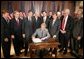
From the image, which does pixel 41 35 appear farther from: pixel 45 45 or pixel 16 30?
pixel 16 30

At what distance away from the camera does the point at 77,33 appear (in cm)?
454

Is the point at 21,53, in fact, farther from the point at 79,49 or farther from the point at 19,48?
the point at 79,49

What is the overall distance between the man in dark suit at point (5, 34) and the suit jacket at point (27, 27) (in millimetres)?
319

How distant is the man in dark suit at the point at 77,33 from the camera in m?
4.49

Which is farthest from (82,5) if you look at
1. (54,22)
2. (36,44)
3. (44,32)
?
(36,44)

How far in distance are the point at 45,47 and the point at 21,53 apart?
50cm

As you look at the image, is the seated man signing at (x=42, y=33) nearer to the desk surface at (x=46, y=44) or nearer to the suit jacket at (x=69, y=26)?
the desk surface at (x=46, y=44)

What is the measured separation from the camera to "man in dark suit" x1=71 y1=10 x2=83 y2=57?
4.49m

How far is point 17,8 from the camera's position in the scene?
4344 mm

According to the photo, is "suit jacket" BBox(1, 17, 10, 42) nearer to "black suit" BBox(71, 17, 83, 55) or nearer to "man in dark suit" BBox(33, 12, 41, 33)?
"man in dark suit" BBox(33, 12, 41, 33)

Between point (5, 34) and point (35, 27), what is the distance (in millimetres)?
615

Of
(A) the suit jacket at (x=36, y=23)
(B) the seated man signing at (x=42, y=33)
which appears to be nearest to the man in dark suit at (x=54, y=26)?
(B) the seated man signing at (x=42, y=33)

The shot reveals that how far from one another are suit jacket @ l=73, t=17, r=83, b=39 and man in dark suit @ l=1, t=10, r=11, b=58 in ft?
4.46

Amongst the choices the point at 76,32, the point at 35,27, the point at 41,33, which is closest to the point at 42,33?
the point at 41,33
